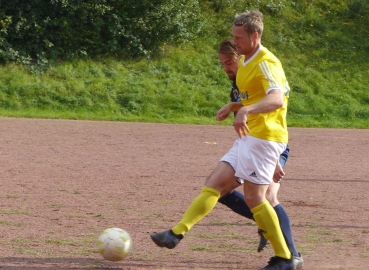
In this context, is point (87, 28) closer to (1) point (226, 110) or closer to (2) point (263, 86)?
(1) point (226, 110)

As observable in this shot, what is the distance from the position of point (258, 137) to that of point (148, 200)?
11.2ft

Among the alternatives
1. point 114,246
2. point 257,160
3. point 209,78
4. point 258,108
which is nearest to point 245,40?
point 258,108

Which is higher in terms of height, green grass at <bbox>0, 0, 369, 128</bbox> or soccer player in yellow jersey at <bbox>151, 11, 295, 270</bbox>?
soccer player in yellow jersey at <bbox>151, 11, 295, 270</bbox>

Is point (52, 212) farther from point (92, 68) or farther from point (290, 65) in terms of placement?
point (290, 65)

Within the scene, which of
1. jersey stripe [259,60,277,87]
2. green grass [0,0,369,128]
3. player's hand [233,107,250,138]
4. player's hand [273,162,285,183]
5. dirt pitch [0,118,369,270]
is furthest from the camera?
green grass [0,0,369,128]

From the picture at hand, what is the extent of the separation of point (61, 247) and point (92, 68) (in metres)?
18.0

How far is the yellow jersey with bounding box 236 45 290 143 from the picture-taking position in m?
4.54

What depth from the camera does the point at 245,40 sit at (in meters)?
4.62

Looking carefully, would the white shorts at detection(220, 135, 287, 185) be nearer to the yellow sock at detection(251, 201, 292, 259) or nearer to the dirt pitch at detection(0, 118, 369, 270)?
the yellow sock at detection(251, 201, 292, 259)

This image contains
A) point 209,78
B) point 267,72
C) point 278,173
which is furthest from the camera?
point 209,78

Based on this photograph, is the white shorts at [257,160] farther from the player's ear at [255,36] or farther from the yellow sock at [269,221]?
the player's ear at [255,36]

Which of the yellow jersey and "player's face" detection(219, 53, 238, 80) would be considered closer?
the yellow jersey

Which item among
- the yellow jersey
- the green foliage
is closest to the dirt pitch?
the yellow jersey

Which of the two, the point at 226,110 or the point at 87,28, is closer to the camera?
the point at 226,110
